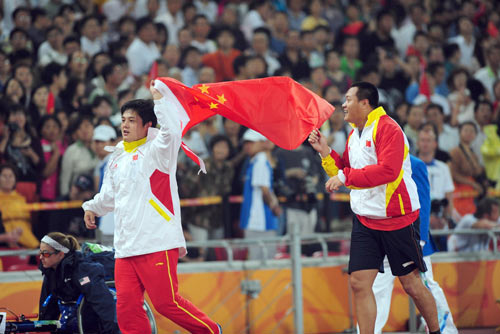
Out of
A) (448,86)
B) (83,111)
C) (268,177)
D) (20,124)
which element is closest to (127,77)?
(83,111)

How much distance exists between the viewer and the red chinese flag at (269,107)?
6.88m

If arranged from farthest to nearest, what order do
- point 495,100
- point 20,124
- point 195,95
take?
1. point 495,100
2. point 20,124
3. point 195,95

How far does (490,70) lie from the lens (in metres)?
15.3

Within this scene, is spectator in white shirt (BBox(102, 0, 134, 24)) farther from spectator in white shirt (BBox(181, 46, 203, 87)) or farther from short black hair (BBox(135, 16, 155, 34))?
spectator in white shirt (BBox(181, 46, 203, 87))

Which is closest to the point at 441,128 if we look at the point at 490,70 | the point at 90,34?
the point at 490,70

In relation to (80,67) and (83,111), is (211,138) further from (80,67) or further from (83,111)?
(80,67)

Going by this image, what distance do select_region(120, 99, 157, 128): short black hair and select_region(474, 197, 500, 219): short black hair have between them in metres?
5.78

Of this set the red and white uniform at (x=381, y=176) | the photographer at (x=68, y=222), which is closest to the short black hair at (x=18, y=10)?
the photographer at (x=68, y=222)

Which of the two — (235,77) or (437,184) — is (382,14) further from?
(437,184)

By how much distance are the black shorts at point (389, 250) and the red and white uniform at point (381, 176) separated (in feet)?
0.22

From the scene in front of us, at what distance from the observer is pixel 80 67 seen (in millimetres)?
12227

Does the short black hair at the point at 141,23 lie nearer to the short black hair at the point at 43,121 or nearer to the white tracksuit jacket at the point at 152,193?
the short black hair at the point at 43,121

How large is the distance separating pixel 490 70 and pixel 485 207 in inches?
214

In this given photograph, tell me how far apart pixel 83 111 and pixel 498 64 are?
8.34 meters
